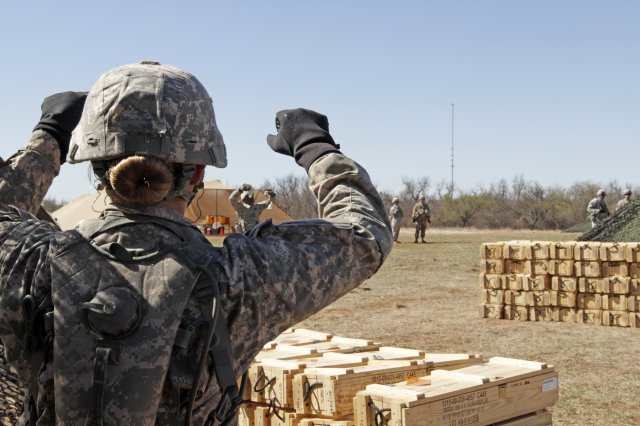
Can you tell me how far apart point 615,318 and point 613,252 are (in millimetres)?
856

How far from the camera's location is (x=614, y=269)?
10.4 metres

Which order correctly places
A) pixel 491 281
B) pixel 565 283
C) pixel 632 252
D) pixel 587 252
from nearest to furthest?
pixel 632 252, pixel 587 252, pixel 565 283, pixel 491 281

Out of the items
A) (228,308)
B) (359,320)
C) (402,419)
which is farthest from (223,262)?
(359,320)

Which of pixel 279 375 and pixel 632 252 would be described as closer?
pixel 279 375

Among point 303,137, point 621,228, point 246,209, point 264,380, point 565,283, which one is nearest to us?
point 303,137

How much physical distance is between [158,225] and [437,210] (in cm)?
5442

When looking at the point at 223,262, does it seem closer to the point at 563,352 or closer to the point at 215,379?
the point at 215,379

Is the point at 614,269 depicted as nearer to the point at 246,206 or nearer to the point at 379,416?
the point at 379,416

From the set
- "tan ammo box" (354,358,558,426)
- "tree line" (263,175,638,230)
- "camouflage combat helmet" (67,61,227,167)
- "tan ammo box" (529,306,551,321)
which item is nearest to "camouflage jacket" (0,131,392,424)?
"camouflage combat helmet" (67,61,227,167)

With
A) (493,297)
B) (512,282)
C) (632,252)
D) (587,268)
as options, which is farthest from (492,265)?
(632,252)

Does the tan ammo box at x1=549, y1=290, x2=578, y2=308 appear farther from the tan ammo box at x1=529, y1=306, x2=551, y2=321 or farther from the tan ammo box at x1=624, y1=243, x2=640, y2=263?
the tan ammo box at x1=624, y1=243, x2=640, y2=263

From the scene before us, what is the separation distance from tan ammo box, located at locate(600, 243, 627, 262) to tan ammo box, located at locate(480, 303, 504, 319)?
1.55 m

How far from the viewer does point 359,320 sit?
1128 centimetres

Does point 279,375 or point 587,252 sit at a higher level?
point 587,252
